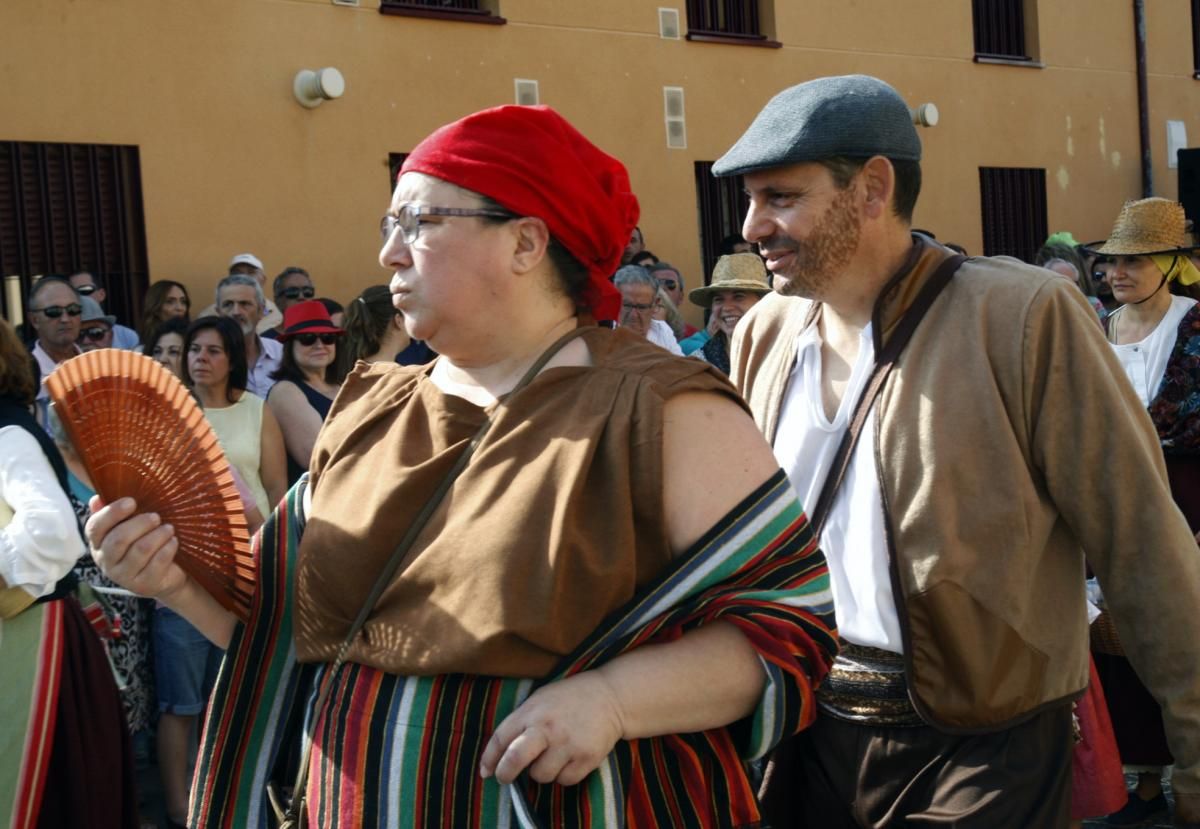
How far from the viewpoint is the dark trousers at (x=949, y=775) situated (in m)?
2.82

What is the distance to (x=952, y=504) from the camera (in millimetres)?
2811

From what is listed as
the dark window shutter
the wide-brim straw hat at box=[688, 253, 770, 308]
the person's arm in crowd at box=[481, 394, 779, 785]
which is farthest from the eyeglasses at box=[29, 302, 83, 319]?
the dark window shutter

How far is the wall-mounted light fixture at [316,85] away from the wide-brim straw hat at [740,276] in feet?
13.6

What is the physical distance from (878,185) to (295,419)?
3988mm

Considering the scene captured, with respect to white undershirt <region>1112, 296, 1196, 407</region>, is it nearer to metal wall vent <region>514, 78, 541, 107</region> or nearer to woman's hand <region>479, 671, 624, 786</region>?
woman's hand <region>479, 671, 624, 786</region>

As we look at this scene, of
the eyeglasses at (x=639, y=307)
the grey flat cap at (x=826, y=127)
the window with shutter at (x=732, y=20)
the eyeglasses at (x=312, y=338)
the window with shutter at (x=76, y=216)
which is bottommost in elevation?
the eyeglasses at (x=312, y=338)

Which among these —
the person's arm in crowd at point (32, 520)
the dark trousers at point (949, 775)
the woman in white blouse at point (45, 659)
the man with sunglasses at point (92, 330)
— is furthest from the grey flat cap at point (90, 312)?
the dark trousers at point (949, 775)

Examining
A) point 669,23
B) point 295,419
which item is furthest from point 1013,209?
point 295,419

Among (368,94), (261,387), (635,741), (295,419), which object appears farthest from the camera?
(368,94)

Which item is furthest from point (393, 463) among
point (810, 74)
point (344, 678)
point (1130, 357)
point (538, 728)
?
point (810, 74)

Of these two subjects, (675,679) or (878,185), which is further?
(878,185)

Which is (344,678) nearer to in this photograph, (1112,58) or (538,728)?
(538,728)

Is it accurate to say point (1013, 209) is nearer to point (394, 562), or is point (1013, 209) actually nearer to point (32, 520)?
point (32, 520)

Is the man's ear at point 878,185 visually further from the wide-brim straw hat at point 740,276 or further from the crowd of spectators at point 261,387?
the wide-brim straw hat at point 740,276
